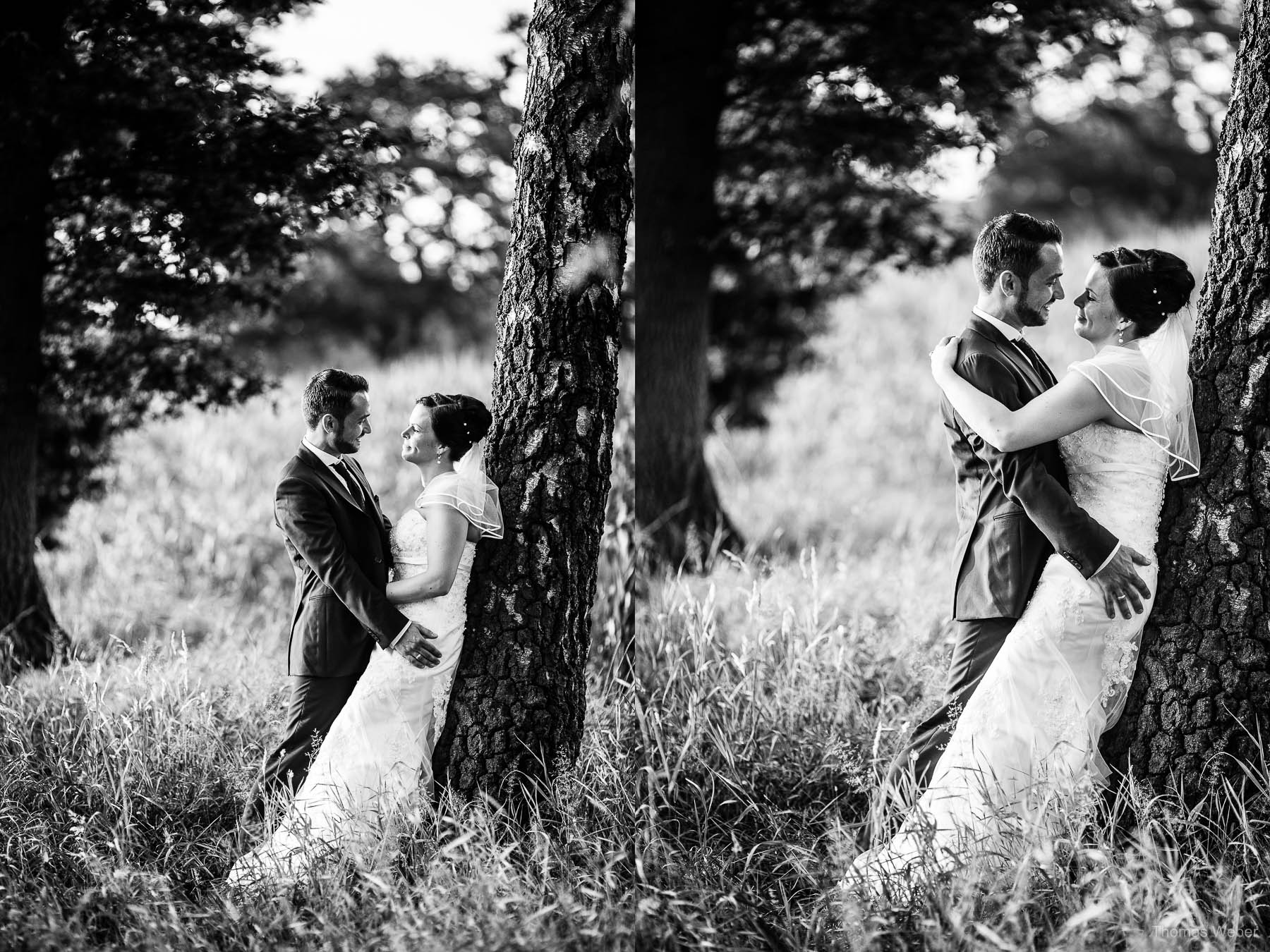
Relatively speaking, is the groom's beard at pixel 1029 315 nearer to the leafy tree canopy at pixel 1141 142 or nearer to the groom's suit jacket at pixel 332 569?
the groom's suit jacket at pixel 332 569

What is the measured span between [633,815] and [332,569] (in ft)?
4.61

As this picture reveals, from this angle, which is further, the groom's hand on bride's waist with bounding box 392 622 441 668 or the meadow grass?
the groom's hand on bride's waist with bounding box 392 622 441 668

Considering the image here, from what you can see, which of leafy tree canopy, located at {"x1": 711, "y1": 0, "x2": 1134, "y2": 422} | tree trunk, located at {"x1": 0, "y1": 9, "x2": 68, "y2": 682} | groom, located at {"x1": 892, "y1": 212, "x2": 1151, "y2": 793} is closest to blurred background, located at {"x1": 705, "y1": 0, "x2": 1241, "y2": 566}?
leafy tree canopy, located at {"x1": 711, "y1": 0, "x2": 1134, "y2": 422}

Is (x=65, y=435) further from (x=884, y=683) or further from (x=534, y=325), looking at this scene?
(x=884, y=683)

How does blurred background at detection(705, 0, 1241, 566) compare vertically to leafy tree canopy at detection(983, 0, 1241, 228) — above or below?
below

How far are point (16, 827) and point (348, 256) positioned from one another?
14.9 m

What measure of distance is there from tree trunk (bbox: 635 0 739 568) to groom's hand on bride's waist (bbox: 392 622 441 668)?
3733 millimetres

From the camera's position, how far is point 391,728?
13.1ft

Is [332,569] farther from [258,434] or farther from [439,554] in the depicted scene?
[258,434]

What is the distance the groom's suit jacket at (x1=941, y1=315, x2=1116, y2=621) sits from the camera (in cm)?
352

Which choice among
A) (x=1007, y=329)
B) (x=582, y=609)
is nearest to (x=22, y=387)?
(x=582, y=609)

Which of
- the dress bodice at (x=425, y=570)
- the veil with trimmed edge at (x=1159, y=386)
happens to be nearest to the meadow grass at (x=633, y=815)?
the dress bodice at (x=425, y=570)

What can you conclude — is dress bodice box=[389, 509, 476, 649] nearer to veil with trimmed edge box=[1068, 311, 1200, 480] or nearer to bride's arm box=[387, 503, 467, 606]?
bride's arm box=[387, 503, 467, 606]

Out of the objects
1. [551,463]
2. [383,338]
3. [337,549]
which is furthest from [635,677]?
[383,338]
